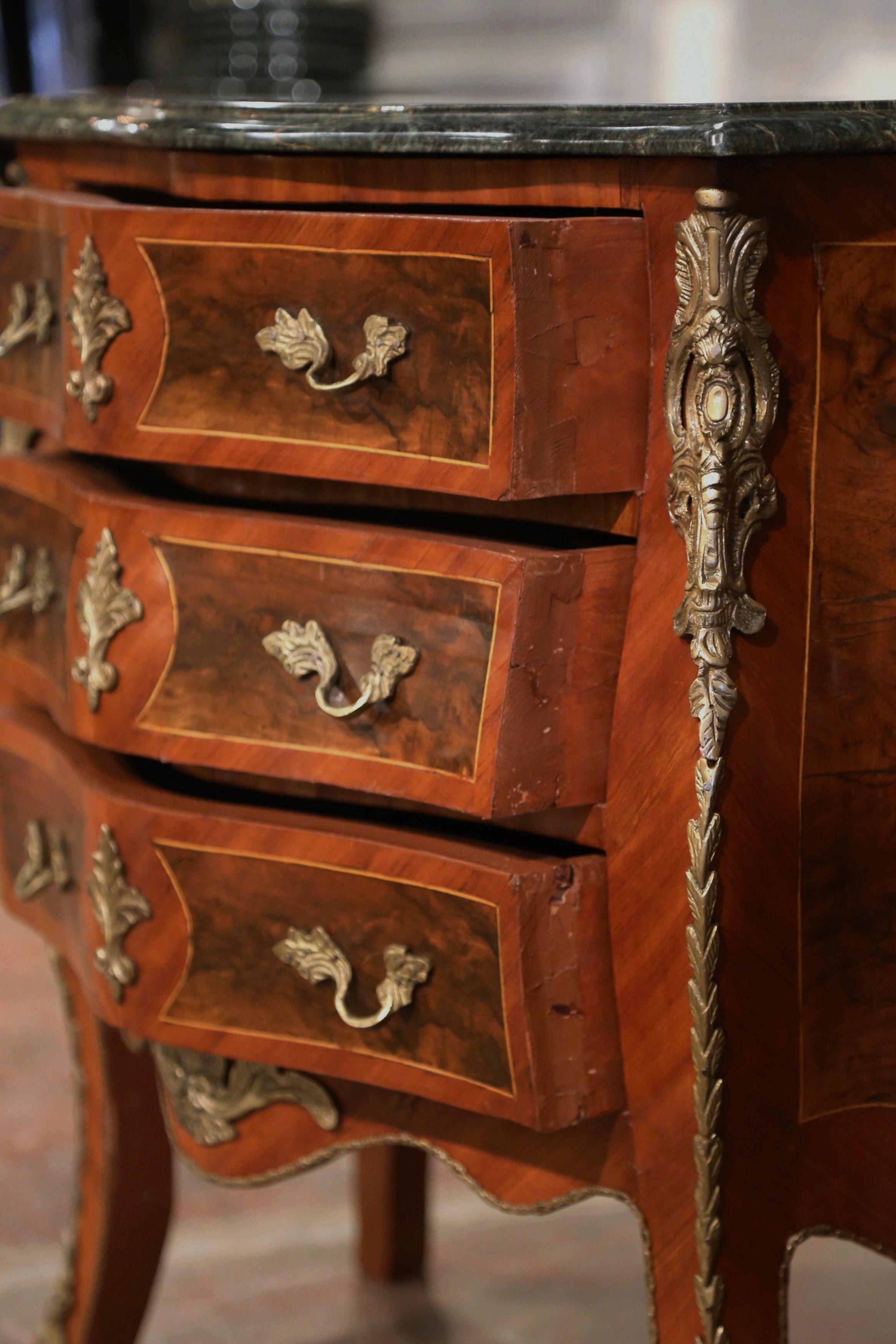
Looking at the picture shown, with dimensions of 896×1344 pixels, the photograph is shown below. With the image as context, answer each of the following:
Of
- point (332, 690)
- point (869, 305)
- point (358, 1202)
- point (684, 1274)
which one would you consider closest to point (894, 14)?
point (869, 305)

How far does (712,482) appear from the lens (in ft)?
2.05

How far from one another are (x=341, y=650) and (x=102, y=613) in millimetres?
142

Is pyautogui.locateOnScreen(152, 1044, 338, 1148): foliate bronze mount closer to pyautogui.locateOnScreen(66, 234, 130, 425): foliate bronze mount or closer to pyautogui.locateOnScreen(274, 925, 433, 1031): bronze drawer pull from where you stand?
pyautogui.locateOnScreen(274, 925, 433, 1031): bronze drawer pull

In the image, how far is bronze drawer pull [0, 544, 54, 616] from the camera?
89 centimetres

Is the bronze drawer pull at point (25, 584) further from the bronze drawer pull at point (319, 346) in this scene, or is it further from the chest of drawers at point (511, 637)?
the bronze drawer pull at point (319, 346)

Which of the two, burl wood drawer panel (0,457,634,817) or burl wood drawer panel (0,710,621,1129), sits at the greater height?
burl wood drawer panel (0,457,634,817)

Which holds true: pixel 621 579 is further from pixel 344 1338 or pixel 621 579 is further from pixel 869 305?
pixel 344 1338

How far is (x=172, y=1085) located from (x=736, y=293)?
54 cm

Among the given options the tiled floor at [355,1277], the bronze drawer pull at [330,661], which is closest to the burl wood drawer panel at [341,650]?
the bronze drawer pull at [330,661]

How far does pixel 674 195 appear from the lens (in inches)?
24.4

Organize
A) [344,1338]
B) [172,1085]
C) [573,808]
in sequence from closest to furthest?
[573,808], [172,1085], [344,1338]

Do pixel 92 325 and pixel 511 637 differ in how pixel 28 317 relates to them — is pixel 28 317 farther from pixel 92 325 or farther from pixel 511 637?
pixel 511 637

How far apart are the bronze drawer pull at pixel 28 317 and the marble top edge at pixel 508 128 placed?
0.10 meters

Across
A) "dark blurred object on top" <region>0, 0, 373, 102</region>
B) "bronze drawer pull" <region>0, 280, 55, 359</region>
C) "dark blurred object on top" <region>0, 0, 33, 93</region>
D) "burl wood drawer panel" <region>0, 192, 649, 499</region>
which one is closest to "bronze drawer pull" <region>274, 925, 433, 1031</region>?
"burl wood drawer panel" <region>0, 192, 649, 499</region>
